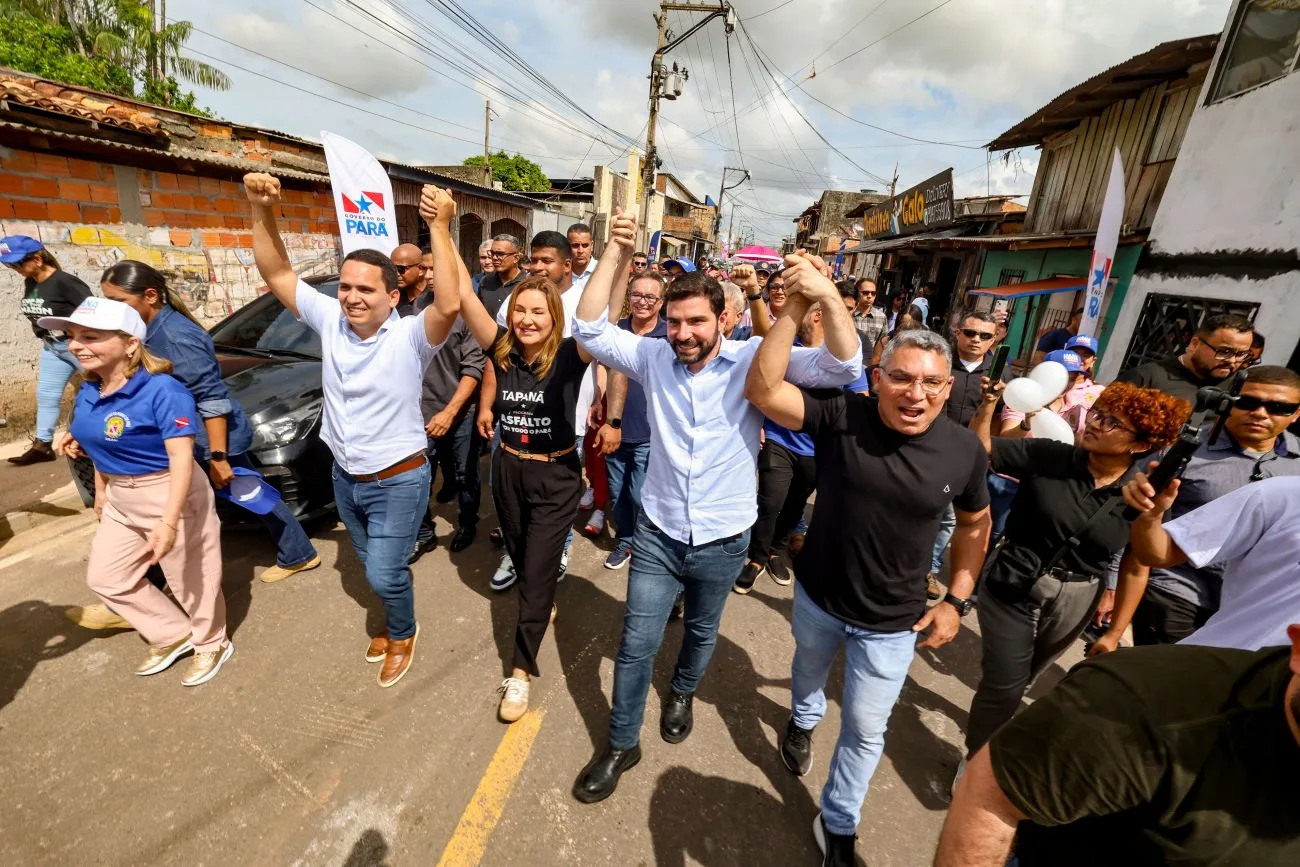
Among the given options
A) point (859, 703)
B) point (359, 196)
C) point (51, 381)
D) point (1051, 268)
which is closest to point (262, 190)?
point (51, 381)

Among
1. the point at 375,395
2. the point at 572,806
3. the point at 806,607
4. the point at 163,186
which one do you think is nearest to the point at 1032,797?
the point at 806,607

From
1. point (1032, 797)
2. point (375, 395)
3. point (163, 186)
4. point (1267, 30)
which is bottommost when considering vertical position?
point (1032, 797)

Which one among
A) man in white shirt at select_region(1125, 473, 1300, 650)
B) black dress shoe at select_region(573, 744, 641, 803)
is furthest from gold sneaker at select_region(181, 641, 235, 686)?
man in white shirt at select_region(1125, 473, 1300, 650)

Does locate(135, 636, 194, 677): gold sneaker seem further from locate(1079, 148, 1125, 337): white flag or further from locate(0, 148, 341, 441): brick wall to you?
locate(1079, 148, 1125, 337): white flag

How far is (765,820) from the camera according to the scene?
2.28 m

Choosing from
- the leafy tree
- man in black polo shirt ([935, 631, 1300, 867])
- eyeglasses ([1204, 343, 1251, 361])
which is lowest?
man in black polo shirt ([935, 631, 1300, 867])

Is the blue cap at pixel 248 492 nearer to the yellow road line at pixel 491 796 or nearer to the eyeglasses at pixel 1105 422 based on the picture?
the yellow road line at pixel 491 796

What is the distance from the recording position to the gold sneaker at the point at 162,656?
8.96ft

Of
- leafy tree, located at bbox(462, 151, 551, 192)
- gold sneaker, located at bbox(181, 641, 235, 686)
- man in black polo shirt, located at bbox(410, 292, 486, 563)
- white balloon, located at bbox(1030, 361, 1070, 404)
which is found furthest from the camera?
leafy tree, located at bbox(462, 151, 551, 192)

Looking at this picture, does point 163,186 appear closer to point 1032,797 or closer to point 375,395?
point 375,395

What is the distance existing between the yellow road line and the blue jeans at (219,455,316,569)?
1930 millimetres

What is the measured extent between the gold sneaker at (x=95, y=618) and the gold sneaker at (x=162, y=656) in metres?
0.37

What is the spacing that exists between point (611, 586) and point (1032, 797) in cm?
299

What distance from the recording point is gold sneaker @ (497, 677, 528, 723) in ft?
8.59
